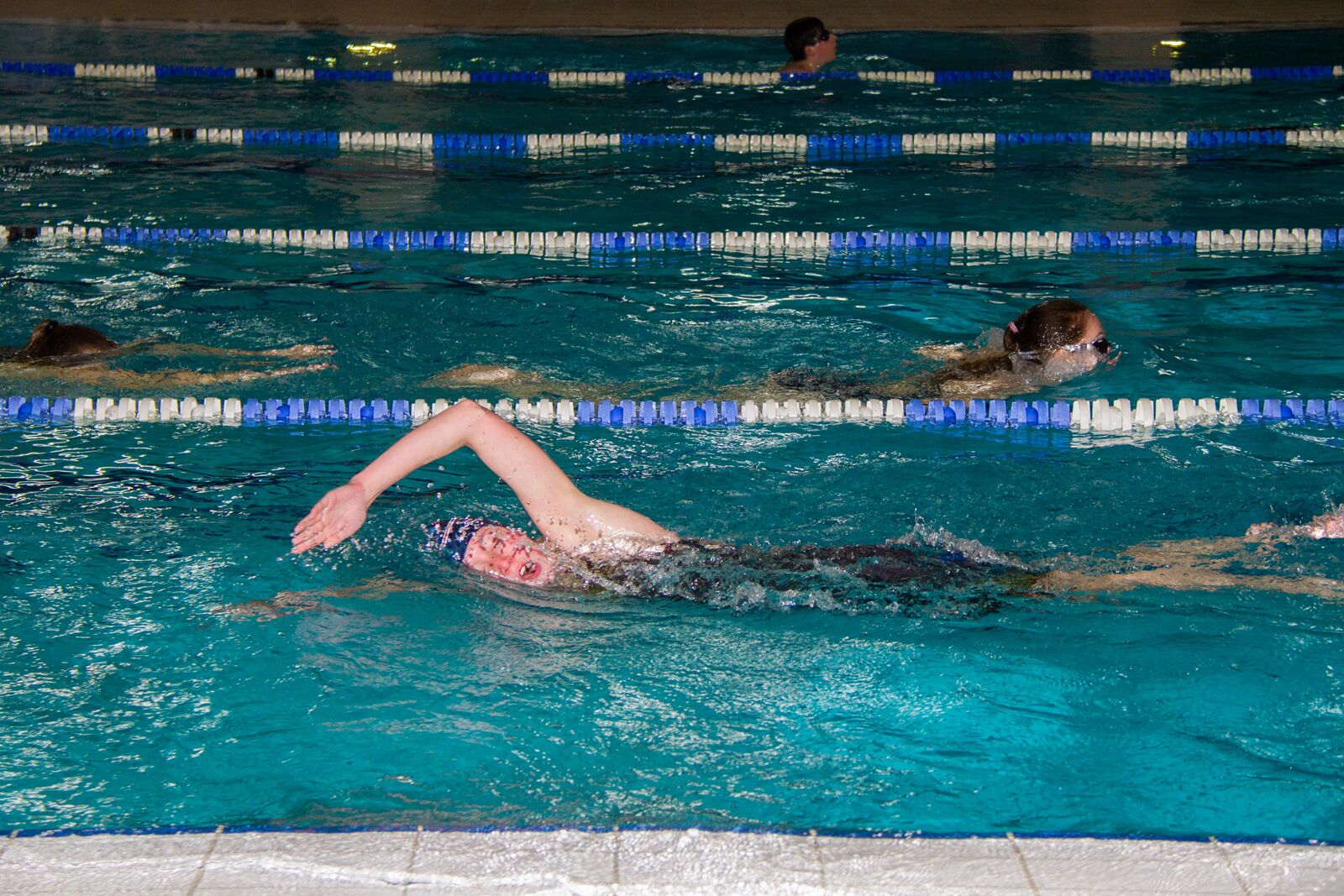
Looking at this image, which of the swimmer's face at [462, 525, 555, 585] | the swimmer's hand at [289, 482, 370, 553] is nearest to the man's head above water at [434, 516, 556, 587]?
the swimmer's face at [462, 525, 555, 585]

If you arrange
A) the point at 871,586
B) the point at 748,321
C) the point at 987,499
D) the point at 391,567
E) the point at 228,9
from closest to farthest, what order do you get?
the point at 871,586
the point at 391,567
the point at 987,499
the point at 748,321
the point at 228,9

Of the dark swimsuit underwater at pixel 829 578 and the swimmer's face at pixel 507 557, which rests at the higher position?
the swimmer's face at pixel 507 557

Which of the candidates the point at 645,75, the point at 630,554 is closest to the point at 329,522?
the point at 630,554

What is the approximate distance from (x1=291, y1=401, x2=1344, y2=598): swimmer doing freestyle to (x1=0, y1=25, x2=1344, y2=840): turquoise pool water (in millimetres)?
67

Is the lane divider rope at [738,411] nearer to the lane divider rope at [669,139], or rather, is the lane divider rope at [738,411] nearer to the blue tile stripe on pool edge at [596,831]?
the blue tile stripe on pool edge at [596,831]

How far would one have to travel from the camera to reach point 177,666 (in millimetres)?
3182

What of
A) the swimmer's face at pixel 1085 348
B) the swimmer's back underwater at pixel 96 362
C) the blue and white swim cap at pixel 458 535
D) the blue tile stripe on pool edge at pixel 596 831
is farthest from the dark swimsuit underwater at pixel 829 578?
the swimmer's back underwater at pixel 96 362

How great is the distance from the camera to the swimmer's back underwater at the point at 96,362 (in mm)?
4879

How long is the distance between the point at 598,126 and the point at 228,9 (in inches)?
200

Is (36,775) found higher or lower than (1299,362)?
lower

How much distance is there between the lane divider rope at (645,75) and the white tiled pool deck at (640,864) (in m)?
8.57

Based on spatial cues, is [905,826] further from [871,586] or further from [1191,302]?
[1191,302]

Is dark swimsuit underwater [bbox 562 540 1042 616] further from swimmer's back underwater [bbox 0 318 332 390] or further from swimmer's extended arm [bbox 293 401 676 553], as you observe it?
swimmer's back underwater [bbox 0 318 332 390]

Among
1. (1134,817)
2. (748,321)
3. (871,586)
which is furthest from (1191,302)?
(1134,817)
